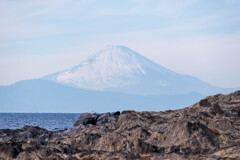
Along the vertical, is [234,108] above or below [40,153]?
above

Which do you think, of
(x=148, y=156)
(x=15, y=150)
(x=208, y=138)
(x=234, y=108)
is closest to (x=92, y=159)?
(x=148, y=156)

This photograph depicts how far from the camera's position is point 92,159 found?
21.7 metres

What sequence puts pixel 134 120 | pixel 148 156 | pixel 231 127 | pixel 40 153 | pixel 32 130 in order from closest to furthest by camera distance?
pixel 148 156, pixel 40 153, pixel 231 127, pixel 134 120, pixel 32 130

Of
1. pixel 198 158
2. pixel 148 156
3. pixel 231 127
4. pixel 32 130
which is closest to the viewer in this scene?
pixel 198 158

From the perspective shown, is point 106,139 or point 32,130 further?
point 32,130

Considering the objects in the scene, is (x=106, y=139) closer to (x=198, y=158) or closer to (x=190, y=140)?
(x=190, y=140)

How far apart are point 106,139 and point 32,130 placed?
782 inches

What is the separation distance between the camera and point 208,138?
84.8 ft

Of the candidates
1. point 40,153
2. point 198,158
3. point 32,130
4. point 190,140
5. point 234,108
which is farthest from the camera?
point 32,130

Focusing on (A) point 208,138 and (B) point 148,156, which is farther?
(A) point 208,138

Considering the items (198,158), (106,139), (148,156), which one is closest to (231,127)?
(106,139)

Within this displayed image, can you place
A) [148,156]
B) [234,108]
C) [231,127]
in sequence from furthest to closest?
[234,108] → [231,127] → [148,156]

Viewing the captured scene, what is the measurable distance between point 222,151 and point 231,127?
467 inches

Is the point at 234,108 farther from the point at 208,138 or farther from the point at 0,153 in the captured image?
the point at 0,153
